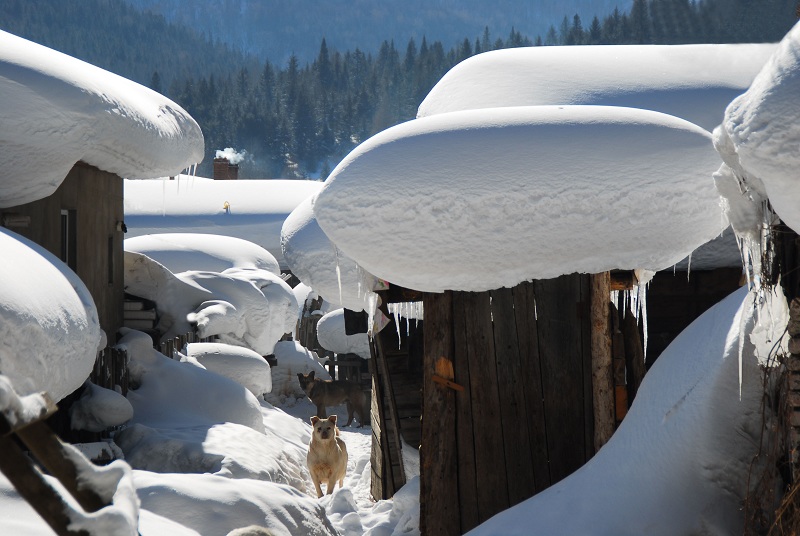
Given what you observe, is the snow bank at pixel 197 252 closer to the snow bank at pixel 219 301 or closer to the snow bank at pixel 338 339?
the snow bank at pixel 219 301

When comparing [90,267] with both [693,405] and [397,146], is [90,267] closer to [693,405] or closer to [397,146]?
[397,146]

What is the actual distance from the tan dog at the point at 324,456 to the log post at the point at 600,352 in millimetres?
3974

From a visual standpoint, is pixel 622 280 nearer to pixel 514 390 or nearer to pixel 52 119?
pixel 514 390

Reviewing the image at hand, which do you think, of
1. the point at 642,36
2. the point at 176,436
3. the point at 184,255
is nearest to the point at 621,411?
the point at 176,436

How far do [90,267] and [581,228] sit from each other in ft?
21.8

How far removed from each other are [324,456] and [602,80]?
4536mm

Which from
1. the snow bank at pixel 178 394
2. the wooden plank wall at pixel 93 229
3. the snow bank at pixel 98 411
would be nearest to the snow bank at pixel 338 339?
the wooden plank wall at pixel 93 229

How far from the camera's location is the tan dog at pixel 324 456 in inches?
365

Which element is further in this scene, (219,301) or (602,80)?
(219,301)

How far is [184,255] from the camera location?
18641mm

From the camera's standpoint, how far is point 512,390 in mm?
6020

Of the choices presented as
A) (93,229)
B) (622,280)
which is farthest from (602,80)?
(93,229)

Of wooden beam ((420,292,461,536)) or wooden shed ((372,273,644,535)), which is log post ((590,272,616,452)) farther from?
wooden beam ((420,292,461,536))

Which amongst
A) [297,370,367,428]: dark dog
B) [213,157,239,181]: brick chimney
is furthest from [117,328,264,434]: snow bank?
[213,157,239,181]: brick chimney
